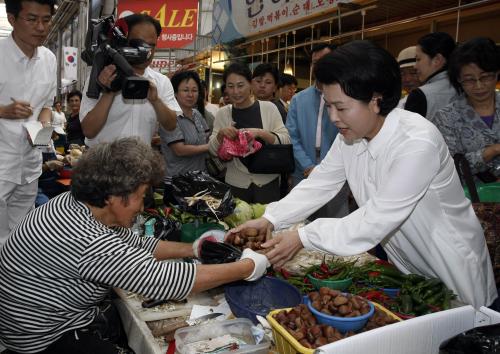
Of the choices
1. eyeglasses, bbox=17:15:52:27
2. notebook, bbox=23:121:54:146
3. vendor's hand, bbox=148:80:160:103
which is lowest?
notebook, bbox=23:121:54:146

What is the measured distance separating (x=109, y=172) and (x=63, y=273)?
43 centimetres

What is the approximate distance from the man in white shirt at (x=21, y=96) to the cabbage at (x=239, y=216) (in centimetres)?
158

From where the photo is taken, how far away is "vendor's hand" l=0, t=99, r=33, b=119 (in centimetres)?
291

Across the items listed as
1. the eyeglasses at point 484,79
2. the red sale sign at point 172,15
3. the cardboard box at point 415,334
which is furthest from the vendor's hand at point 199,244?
the red sale sign at point 172,15

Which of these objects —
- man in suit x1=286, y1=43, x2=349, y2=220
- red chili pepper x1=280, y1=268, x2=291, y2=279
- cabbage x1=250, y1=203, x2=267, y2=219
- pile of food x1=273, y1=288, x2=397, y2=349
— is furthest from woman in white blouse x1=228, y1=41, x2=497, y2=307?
man in suit x1=286, y1=43, x2=349, y2=220

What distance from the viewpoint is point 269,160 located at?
147 inches

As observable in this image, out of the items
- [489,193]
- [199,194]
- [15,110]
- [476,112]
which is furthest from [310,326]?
[15,110]

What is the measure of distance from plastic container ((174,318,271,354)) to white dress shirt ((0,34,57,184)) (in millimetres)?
2314

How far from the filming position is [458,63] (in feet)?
9.41

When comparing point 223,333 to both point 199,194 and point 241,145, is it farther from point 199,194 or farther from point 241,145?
point 241,145

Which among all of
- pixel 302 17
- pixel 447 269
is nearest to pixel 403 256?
pixel 447 269

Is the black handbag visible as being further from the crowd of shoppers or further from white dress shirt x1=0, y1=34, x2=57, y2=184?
white dress shirt x1=0, y1=34, x2=57, y2=184

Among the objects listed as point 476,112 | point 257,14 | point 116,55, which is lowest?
point 476,112

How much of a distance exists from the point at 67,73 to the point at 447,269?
1134 centimetres
